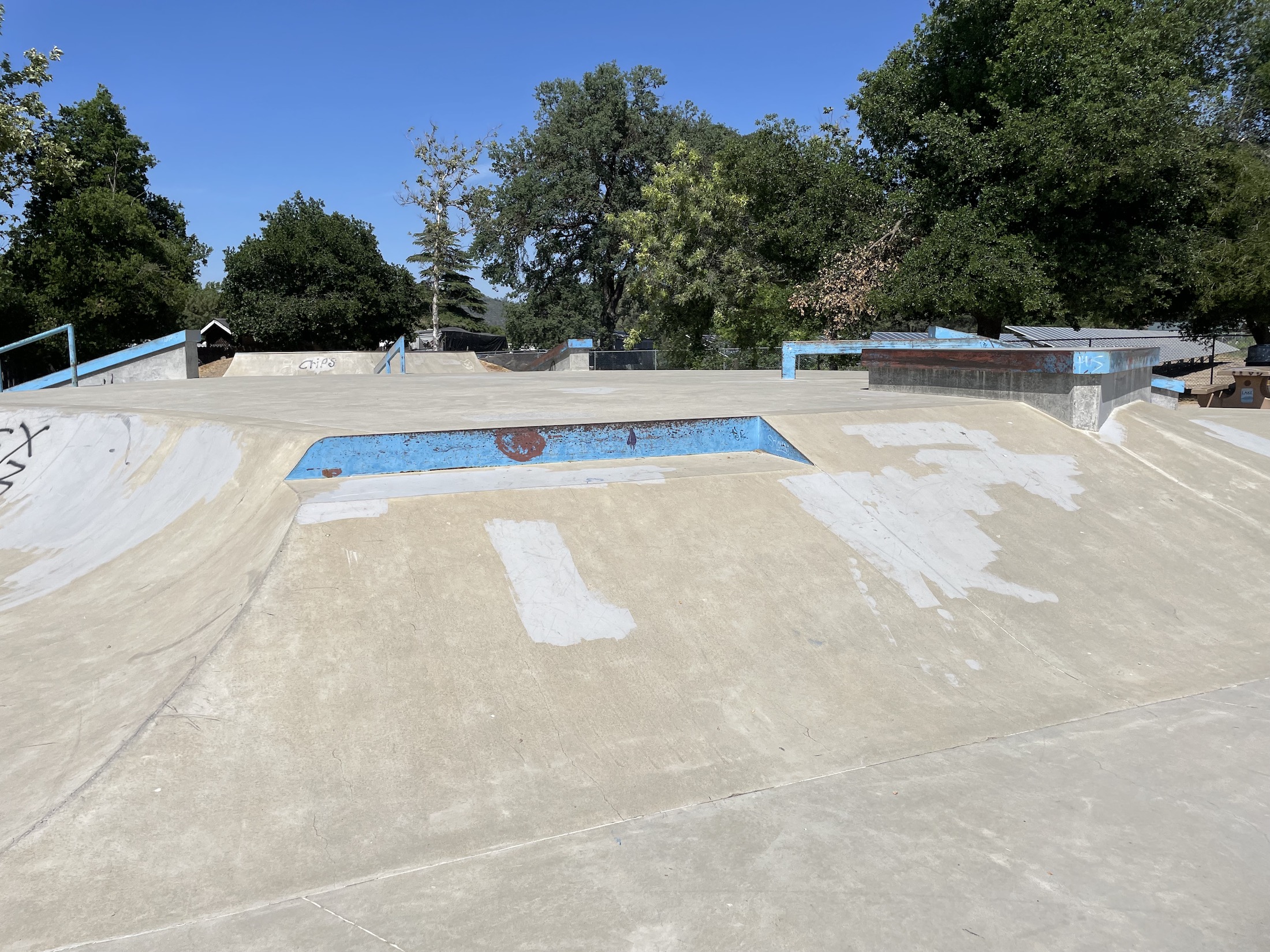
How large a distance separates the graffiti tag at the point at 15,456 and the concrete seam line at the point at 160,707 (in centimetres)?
518

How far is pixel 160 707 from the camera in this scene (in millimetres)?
3996

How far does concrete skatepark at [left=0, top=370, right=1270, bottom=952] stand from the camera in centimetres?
319

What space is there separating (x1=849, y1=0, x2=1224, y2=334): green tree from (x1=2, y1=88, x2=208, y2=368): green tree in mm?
29828

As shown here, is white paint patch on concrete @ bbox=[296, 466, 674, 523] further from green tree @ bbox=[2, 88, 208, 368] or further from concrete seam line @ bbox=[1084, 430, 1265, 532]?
green tree @ bbox=[2, 88, 208, 368]

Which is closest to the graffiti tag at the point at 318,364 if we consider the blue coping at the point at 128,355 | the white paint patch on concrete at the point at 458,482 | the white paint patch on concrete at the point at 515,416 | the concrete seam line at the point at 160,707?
the blue coping at the point at 128,355

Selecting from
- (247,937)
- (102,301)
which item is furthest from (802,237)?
(102,301)

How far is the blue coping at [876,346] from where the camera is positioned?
10.7m

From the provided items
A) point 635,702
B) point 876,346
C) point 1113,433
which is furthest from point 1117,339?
point 635,702

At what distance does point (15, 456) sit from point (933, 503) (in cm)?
905

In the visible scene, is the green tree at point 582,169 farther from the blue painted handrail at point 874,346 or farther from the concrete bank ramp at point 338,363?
the blue painted handrail at point 874,346

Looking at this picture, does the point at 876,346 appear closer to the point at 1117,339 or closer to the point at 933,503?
the point at 933,503

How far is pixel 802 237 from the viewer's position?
2266 centimetres

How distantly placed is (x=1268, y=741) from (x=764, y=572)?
2.90 meters

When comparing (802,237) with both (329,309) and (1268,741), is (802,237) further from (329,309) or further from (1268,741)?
(329,309)
